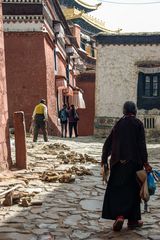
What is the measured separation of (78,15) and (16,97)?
20.3m

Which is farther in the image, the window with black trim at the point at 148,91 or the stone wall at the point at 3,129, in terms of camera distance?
the window with black trim at the point at 148,91

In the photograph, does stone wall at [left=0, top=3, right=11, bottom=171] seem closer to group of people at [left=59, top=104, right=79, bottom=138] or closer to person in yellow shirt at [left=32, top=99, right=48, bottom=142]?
person in yellow shirt at [left=32, top=99, right=48, bottom=142]

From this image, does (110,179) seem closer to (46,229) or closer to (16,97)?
(46,229)

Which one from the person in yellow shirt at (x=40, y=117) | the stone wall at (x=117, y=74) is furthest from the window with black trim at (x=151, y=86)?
the person in yellow shirt at (x=40, y=117)

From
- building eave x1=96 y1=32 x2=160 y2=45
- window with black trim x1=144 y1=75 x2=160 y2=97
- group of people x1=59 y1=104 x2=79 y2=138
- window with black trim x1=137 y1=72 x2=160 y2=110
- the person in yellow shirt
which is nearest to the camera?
the person in yellow shirt

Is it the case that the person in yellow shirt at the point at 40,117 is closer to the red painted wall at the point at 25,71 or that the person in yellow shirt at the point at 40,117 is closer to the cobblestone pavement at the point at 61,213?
the red painted wall at the point at 25,71

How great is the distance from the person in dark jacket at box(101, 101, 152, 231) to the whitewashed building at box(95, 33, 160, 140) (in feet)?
57.5

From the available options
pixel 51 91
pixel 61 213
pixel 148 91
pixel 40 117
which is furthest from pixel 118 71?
pixel 61 213

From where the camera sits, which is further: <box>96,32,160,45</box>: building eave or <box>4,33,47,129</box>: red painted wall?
<box>96,32,160,45</box>: building eave

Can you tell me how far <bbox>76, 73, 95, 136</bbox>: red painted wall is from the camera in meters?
27.3

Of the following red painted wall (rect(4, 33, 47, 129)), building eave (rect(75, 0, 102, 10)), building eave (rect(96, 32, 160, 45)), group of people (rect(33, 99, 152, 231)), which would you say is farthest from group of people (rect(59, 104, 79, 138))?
building eave (rect(75, 0, 102, 10))

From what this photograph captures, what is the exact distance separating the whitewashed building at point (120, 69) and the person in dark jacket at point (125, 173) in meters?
17.5

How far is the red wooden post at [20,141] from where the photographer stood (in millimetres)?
8250

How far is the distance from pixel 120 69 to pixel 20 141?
14769 mm
